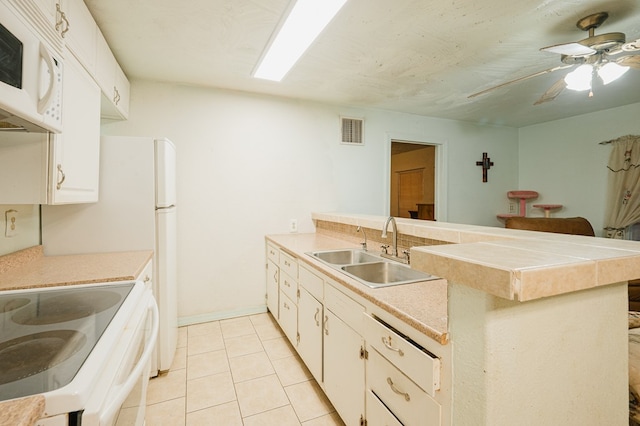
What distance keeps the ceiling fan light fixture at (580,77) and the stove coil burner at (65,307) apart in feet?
10.1

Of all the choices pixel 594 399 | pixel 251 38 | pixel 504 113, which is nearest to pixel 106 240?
pixel 251 38

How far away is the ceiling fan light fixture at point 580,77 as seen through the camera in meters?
1.99

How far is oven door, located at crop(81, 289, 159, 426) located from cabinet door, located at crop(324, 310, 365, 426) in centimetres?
85

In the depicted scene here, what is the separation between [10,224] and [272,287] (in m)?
1.91

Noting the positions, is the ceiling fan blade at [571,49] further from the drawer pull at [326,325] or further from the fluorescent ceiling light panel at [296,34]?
the drawer pull at [326,325]

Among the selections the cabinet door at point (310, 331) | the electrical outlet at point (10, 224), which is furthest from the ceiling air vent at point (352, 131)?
the electrical outlet at point (10, 224)

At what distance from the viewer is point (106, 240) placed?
6.48 feet

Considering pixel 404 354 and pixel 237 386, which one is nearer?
pixel 404 354

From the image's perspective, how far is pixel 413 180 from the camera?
591cm

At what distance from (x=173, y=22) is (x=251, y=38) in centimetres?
49

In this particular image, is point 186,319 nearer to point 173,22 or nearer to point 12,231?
point 12,231

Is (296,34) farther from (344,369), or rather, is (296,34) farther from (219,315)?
(219,315)

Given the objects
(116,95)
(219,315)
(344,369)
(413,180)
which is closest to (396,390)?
(344,369)

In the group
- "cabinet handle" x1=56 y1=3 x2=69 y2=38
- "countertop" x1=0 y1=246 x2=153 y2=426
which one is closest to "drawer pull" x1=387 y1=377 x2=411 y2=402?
"countertop" x1=0 y1=246 x2=153 y2=426
